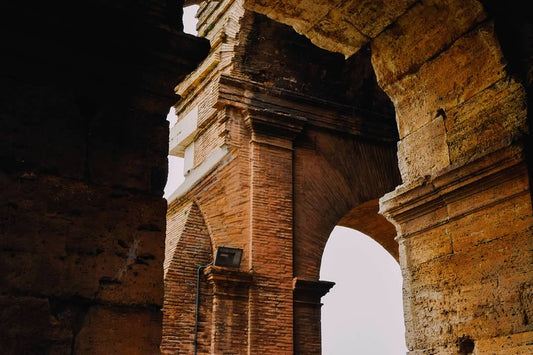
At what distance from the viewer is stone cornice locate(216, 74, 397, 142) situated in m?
10.4

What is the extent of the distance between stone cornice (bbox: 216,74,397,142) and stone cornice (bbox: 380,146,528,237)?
602 cm

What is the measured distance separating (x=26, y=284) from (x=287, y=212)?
7706mm

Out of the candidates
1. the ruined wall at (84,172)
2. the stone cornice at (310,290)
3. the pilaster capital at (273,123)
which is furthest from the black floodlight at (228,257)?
the ruined wall at (84,172)

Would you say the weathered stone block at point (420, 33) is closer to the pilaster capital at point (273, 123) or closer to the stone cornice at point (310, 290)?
the stone cornice at point (310, 290)

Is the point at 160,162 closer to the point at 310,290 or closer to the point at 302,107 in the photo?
the point at 310,290

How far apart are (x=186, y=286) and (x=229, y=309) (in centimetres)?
73

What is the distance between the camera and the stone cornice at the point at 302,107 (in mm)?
10445

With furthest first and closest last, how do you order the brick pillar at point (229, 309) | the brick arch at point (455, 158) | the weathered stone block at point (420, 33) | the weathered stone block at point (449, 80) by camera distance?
1. the brick pillar at point (229, 309)
2. the weathered stone block at point (420, 33)
3. the weathered stone block at point (449, 80)
4. the brick arch at point (455, 158)

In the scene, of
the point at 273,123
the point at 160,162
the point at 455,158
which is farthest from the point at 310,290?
the point at 160,162

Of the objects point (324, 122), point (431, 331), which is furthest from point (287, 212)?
point (431, 331)

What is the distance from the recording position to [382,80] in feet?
16.3

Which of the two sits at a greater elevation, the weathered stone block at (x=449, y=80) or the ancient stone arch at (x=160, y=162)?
the weathered stone block at (x=449, y=80)

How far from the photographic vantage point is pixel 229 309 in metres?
9.20

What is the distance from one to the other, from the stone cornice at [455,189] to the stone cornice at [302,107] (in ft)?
19.8
